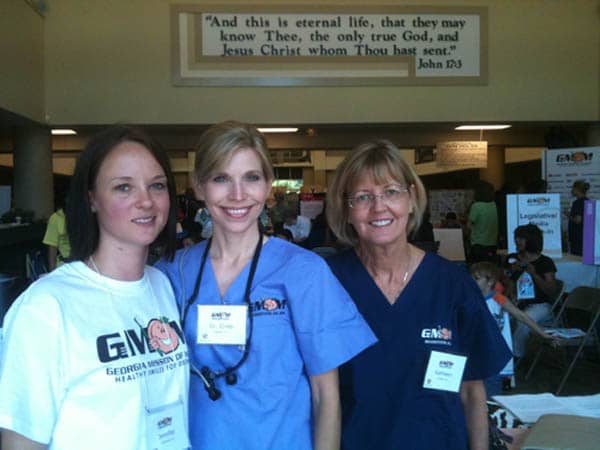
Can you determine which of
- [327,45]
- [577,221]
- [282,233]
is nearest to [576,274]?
[577,221]

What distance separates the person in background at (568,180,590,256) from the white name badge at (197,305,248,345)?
6.03 meters

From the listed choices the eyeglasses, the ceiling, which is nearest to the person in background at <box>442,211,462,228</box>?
the ceiling

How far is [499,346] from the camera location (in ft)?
5.12

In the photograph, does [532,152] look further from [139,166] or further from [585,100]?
Result: [139,166]

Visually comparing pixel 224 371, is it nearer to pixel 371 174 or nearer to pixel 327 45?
pixel 371 174

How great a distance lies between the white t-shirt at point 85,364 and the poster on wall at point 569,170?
7241 millimetres

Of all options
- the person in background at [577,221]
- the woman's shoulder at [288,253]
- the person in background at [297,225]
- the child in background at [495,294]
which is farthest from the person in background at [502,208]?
the woman's shoulder at [288,253]

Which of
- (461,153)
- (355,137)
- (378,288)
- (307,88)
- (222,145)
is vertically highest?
(307,88)

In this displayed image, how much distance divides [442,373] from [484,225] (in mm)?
6680

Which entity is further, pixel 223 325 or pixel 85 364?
pixel 223 325

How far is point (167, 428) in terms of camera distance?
4.29 feet

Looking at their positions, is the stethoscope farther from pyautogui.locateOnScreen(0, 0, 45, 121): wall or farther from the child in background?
pyautogui.locateOnScreen(0, 0, 45, 121): wall

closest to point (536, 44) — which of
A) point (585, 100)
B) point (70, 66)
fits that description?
point (585, 100)

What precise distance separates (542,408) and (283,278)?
902 millimetres
